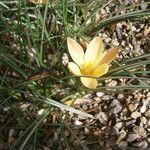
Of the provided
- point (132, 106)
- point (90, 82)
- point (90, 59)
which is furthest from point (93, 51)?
point (132, 106)

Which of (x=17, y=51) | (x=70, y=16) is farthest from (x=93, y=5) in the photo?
(x=17, y=51)

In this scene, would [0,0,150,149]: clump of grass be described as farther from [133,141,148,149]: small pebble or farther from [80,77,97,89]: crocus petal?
[133,141,148,149]: small pebble

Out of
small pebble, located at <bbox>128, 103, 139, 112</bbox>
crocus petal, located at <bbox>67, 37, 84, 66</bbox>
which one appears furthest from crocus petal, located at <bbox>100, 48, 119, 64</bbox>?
small pebble, located at <bbox>128, 103, 139, 112</bbox>

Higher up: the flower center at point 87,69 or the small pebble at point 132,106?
the flower center at point 87,69

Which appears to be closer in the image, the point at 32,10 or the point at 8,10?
the point at 8,10

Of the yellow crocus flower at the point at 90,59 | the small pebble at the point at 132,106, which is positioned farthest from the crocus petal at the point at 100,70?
the small pebble at the point at 132,106

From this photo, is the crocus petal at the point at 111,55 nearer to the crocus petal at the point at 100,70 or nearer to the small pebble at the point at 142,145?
the crocus petal at the point at 100,70

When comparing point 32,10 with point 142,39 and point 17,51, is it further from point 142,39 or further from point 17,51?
point 142,39
